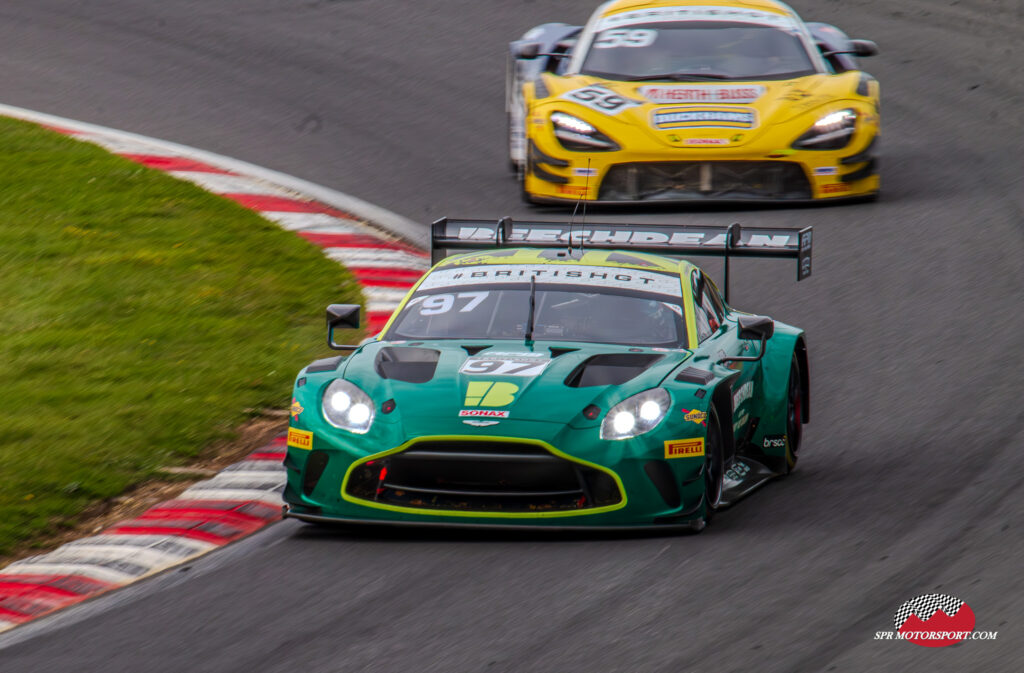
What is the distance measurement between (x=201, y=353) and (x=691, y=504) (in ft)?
12.8

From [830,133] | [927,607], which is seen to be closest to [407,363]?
[927,607]

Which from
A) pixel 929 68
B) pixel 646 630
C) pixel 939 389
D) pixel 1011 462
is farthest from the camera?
pixel 929 68

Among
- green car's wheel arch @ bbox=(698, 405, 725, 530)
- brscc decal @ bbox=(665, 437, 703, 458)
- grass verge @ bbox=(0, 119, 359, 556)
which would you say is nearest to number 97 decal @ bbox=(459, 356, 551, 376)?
brscc decal @ bbox=(665, 437, 703, 458)

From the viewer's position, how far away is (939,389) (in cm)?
966

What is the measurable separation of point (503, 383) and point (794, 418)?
217 centimetres

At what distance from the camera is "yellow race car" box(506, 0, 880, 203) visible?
12984 mm

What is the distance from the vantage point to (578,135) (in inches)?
517

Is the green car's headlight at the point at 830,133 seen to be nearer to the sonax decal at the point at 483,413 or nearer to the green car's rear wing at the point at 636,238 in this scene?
the green car's rear wing at the point at 636,238

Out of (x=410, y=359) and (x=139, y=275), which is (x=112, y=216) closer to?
(x=139, y=275)

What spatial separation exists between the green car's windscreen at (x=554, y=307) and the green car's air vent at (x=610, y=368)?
338 mm

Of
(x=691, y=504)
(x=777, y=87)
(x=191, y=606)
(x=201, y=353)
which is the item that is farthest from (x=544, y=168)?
(x=191, y=606)

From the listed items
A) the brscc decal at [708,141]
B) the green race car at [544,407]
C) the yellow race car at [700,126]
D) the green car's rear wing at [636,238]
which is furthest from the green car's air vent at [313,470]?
the brscc decal at [708,141]

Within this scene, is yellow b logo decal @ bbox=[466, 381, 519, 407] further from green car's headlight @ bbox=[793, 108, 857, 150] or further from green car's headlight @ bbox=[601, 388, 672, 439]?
green car's headlight @ bbox=[793, 108, 857, 150]

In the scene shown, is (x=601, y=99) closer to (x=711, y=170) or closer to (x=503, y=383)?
(x=711, y=170)
